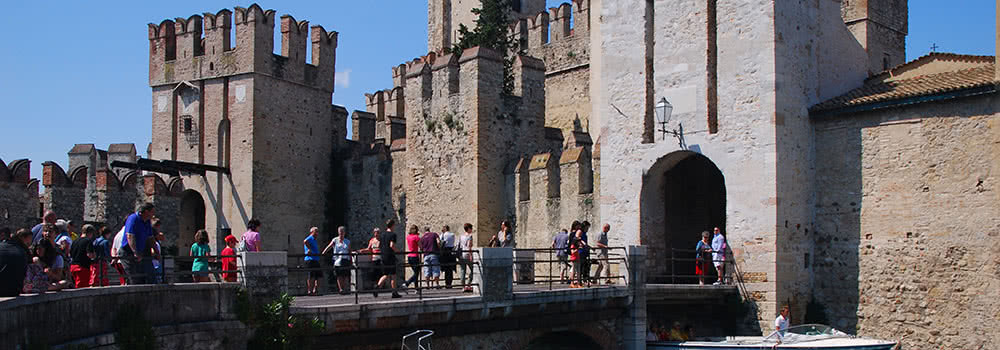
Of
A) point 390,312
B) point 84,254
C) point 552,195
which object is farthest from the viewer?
point 552,195

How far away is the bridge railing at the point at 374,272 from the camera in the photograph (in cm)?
1658

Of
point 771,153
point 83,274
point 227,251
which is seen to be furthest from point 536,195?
point 83,274

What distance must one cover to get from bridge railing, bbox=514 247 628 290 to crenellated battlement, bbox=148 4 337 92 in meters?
10.2

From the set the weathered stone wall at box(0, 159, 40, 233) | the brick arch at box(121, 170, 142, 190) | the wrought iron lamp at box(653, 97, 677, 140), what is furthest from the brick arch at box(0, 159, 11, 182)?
the wrought iron lamp at box(653, 97, 677, 140)

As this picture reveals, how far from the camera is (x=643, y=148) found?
25797mm

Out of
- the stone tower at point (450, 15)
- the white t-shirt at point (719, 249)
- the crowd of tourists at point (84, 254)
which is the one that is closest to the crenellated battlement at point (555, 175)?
the white t-shirt at point (719, 249)

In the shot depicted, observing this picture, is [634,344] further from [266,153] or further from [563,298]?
[266,153]

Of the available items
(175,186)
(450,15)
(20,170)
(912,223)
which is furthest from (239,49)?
(912,223)

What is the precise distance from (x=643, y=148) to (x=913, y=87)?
593 cm

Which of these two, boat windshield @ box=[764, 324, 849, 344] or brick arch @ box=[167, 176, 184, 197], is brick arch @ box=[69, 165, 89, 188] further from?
boat windshield @ box=[764, 324, 849, 344]

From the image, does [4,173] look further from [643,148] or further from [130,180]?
[643,148]

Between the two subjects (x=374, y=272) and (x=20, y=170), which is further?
(x=20, y=170)

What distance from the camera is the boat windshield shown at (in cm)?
2175

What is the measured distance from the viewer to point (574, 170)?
28.1m
